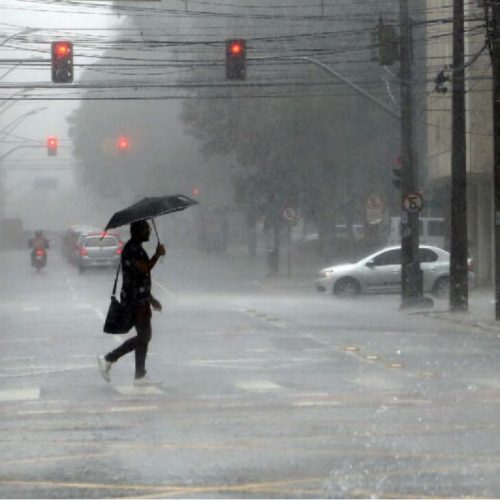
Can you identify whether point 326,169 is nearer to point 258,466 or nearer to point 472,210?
point 472,210

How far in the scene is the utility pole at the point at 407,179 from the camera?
36969mm

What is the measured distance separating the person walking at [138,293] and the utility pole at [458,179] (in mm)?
16910

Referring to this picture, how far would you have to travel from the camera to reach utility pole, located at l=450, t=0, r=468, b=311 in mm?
34000

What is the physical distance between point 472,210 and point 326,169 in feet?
27.2

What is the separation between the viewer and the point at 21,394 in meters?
16.9

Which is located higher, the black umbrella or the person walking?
the black umbrella

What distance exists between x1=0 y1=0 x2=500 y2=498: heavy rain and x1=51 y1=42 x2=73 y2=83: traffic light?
0.06 meters

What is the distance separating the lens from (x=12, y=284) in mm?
53781

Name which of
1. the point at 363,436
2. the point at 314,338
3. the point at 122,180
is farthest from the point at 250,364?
the point at 122,180

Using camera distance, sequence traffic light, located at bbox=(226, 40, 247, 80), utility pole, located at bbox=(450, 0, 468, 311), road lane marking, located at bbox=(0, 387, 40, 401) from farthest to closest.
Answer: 1. traffic light, located at bbox=(226, 40, 247, 80)
2. utility pole, located at bbox=(450, 0, 468, 311)
3. road lane marking, located at bbox=(0, 387, 40, 401)

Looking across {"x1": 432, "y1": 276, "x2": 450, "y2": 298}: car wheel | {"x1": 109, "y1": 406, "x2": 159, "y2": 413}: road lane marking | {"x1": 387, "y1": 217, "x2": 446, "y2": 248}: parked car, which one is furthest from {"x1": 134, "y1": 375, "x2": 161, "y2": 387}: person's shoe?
{"x1": 387, "y1": 217, "x2": 446, "y2": 248}: parked car

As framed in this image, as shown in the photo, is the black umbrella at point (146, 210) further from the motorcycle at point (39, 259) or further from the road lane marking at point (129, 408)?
the motorcycle at point (39, 259)

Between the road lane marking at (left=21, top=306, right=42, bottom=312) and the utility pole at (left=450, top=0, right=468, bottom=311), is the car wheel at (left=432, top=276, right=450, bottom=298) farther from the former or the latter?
the road lane marking at (left=21, top=306, right=42, bottom=312)

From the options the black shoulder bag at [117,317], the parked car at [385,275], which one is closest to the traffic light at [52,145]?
the parked car at [385,275]
